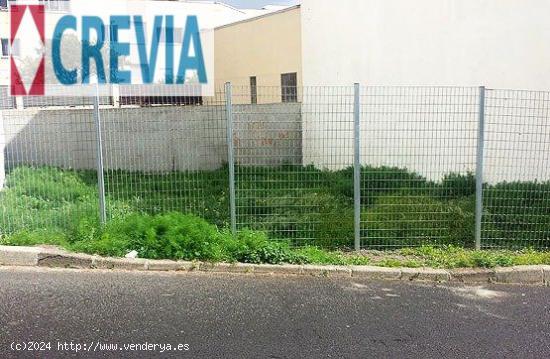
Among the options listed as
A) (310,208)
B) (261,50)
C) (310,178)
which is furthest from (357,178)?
(261,50)

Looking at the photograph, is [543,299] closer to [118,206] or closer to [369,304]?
[369,304]

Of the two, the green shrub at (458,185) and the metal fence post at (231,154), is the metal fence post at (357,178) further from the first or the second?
the metal fence post at (231,154)

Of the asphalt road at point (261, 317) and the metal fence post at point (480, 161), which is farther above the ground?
the metal fence post at point (480, 161)

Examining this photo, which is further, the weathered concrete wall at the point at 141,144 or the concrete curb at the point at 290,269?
the weathered concrete wall at the point at 141,144

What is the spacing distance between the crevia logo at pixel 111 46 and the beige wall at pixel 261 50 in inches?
45.1

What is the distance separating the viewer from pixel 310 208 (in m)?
7.27

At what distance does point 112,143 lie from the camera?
25.0ft

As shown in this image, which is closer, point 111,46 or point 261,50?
point 261,50

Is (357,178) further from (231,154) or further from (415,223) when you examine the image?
(231,154)

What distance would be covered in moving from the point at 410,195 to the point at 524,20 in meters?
3.87

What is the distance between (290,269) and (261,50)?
38.8 ft

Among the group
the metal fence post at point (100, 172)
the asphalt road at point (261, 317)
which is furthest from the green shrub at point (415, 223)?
the metal fence post at point (100, 172)

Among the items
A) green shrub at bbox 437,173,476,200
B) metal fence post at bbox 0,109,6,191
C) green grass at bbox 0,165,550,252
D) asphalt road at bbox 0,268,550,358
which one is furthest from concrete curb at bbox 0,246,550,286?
metal fence post at bbox 0,109,6,191

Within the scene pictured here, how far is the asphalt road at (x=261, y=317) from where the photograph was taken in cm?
399
